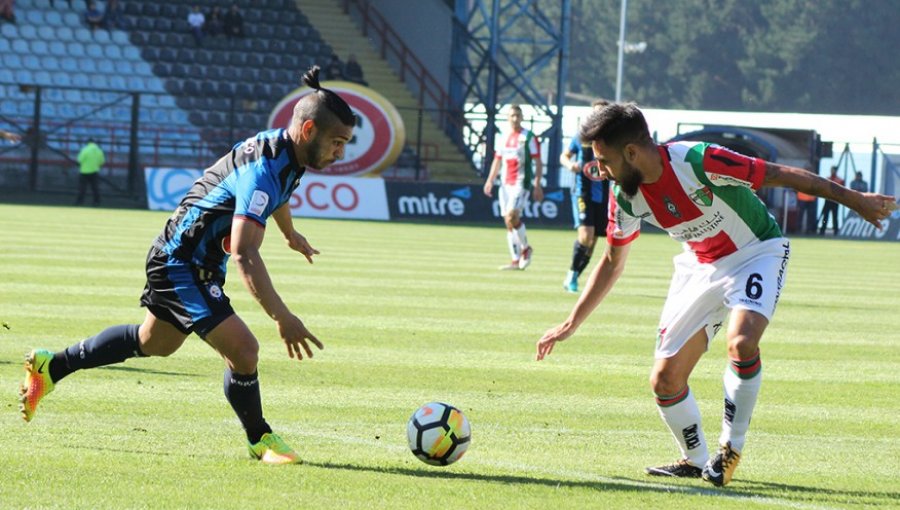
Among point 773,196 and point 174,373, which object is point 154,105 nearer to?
point 773,196

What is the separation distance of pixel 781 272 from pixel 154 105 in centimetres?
3654

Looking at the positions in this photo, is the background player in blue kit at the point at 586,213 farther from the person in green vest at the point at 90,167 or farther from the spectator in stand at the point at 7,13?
the spectator in stand at the point at 7,13

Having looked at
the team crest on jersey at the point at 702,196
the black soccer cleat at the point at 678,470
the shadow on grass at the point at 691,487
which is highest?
the team crest on jersey at the point at 702,196

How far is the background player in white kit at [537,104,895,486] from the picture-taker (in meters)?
6.53

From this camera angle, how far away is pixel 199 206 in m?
6.81

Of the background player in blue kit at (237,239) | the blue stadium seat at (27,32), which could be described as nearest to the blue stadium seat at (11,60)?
the blue stadium seat at (27,32)

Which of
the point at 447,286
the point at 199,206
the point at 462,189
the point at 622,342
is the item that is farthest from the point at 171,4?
the point at 199,206

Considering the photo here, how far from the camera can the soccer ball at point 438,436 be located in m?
6.81

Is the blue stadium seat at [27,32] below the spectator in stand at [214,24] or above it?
below

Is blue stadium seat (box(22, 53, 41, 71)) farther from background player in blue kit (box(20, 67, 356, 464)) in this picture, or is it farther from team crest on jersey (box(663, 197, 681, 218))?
team crest on jersey (box(663, 197, 681, 218))

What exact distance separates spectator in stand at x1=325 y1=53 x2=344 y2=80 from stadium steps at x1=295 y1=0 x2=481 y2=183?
1.99 m

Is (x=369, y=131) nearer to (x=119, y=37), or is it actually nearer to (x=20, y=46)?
(x=119, y=37)

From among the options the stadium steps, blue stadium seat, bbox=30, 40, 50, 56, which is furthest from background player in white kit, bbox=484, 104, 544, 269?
blue stadium seat, bbox=30, 40, 50, 56

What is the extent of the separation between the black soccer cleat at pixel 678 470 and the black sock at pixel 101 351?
2.60m
